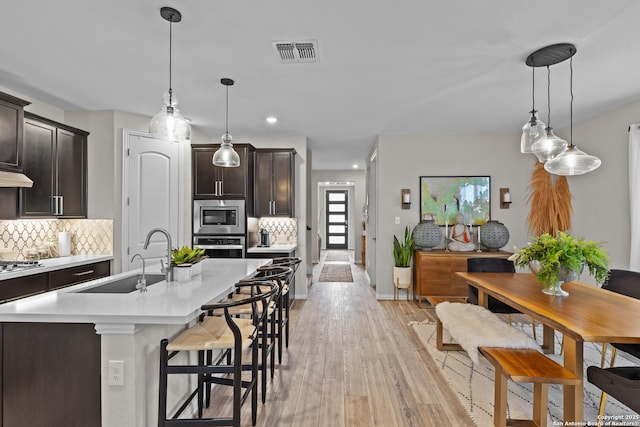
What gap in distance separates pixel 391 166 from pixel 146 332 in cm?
448

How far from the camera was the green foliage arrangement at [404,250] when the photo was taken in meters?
5.28

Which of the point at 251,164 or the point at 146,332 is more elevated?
the point at 251,164

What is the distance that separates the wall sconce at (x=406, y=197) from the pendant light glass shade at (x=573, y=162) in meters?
2.87

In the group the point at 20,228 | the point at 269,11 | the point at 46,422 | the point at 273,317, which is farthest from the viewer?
Result: the point at 20,228

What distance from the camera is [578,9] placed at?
218 cm

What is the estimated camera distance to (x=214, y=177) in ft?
16.6

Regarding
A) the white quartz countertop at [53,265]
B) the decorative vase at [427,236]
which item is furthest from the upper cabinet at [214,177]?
the decorative vase at [427,236]

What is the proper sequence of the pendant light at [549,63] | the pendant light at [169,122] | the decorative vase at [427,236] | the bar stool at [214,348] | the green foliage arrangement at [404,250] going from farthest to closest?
the green foliage arrangement at [404,250]
the decorative vase at [427,236]
the pendant light at [549,63]
the pendant light at [169,122]
the bar stool at [214,348]

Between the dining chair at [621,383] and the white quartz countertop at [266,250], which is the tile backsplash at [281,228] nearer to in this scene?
the white quartz countertop at [266,250]

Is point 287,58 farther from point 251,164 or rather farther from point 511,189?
point 511,189

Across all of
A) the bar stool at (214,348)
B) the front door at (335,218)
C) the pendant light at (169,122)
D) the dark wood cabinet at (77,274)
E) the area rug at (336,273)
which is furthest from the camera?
the front door at (335,218)

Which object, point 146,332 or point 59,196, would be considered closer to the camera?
point 146,332

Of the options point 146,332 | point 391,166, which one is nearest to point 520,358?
point 146,332

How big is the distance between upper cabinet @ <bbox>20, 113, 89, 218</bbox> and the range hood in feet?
1.04
